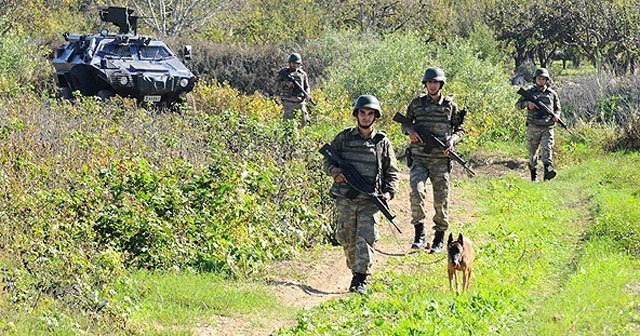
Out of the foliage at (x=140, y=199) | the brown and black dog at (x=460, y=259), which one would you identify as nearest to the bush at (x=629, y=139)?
the foliage at (x=140, y=199)

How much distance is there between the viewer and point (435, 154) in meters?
9.95

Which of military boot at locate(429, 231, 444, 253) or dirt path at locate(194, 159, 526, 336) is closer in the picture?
dirt path at locate(194, 159, 526, 336)

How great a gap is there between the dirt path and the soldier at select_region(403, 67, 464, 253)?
44 centimetres

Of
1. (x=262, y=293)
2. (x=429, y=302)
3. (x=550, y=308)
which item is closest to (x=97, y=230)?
(x=262, y=293)

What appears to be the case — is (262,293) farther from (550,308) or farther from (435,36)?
(435,36)

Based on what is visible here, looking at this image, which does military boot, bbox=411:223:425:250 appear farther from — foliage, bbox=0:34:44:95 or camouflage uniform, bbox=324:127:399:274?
foliage, bbox=0:34:44:95

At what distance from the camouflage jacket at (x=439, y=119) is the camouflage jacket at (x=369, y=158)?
5.75 feet

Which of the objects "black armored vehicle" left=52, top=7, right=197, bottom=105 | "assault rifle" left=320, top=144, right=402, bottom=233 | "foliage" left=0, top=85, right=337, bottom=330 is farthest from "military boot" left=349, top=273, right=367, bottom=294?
"black armored vehicle" left=52, top=7, right=197, bottom=105

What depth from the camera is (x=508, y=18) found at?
38781 mm

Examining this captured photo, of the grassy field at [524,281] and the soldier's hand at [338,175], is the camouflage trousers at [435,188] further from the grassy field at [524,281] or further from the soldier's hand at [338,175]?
the soldier's hand at [338,175]

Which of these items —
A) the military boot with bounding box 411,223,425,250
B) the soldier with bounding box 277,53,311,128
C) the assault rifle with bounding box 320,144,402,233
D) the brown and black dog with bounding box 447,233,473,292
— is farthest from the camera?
the soldier with bounding box 277,53,311,128

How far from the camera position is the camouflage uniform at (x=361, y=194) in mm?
8125

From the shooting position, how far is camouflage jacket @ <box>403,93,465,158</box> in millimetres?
9906

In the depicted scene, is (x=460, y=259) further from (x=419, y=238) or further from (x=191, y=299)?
(x=419, y=238)
